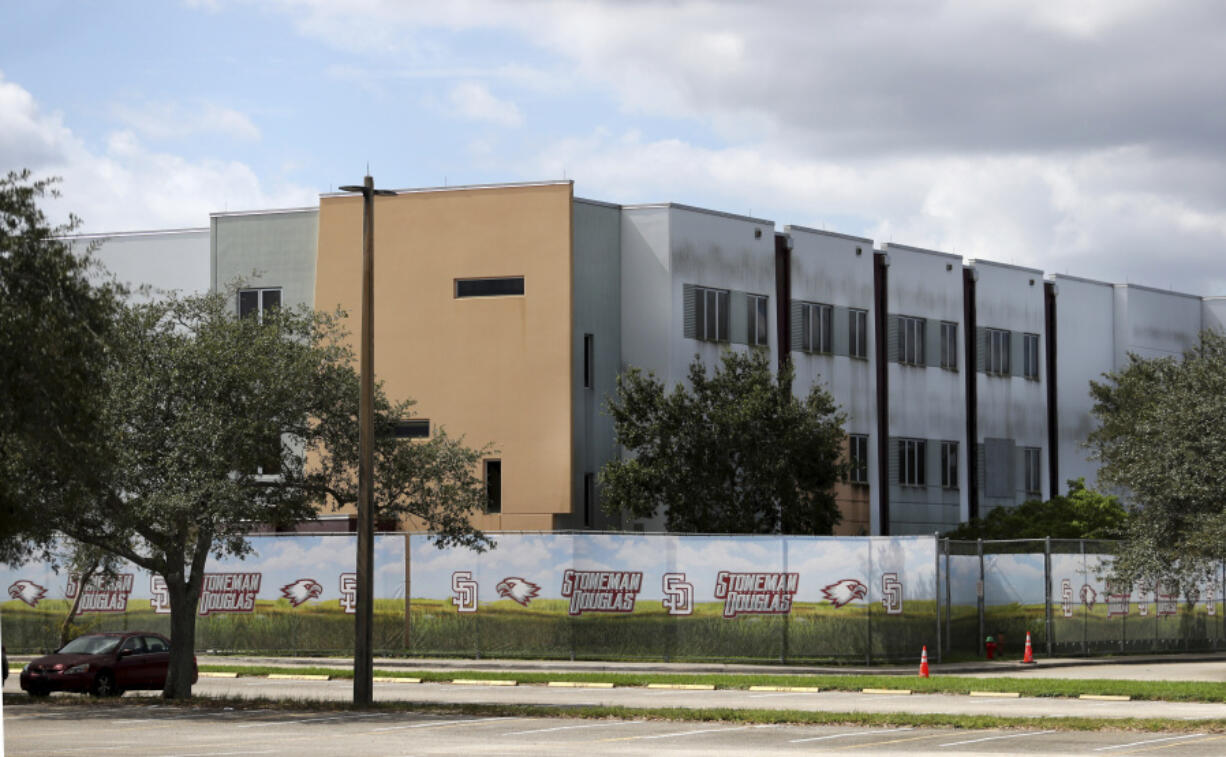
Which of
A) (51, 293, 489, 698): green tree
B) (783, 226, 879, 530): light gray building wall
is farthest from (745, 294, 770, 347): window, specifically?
(51, 293, 489, 698): green tree

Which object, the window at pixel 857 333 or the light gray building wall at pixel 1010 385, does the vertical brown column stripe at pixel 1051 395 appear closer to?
the light gray building wall at pixel 1010 385

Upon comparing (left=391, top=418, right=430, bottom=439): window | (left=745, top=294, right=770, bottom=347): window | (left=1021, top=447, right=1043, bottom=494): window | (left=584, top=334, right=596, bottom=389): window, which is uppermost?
(left=745, top=294, right=770, bottom=347): window

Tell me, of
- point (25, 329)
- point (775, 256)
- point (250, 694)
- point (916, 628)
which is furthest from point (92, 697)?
point (775, 256)

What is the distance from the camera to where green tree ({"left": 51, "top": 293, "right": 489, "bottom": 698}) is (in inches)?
1088

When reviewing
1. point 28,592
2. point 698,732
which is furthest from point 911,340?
point 698,732

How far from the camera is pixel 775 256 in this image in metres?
56.4

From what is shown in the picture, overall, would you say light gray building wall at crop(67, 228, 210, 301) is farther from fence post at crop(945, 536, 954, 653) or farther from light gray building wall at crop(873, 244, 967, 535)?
fence post at crop(945, 536, 954, 653)

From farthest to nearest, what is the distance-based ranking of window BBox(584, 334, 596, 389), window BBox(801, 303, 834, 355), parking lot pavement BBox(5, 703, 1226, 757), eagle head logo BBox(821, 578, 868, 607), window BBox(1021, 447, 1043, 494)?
window BBox(1021, 447, 1043, 494) → window BBox(801, 303, 834, 355) → window BBox(584, 334, 596, 389) → eagle head logo BBox(821, 578, 868, 607) → parking lot pavement BBox(5, 703, 1226, 757)

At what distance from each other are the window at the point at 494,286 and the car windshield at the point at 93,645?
2013 centimetres

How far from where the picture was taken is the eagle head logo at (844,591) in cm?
4100

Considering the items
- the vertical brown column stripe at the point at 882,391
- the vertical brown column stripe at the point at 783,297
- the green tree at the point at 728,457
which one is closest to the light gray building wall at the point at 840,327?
the vertical brown column stripe at the point at 783,297

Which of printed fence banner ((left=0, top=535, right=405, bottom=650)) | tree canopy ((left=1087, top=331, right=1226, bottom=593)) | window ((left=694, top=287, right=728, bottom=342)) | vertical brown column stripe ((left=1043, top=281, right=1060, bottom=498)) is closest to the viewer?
tree canopy ((left=1087, top=331, right=1226, bottom=593))

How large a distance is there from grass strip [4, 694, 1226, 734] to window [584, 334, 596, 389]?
23.5m

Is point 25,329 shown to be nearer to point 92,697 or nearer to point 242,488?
point 242,488
